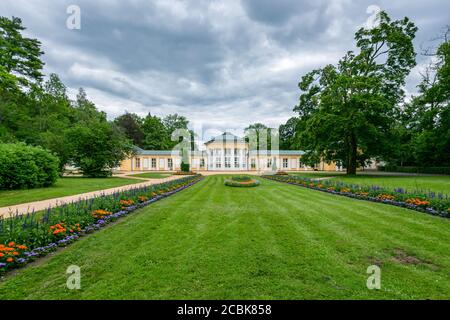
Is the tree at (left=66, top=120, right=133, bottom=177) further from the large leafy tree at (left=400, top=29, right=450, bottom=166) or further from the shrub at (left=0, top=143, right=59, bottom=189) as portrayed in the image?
the large leafy tree at (left=400, top=29, right=450, bottom=166)

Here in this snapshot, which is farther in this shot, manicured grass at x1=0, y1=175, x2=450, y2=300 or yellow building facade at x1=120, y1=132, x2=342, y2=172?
yellow building facade at x1=120, y1=132, x2=342, y2=172

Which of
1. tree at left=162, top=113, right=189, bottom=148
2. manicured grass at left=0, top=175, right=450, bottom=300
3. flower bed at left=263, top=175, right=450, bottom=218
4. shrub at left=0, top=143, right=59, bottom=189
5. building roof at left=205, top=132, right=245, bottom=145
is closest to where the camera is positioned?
manicured grass at left=0, top=175, right=450, bottom=300

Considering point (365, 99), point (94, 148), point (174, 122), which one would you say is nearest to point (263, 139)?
point (174, 122)

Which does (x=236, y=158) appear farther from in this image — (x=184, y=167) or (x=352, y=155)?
(x=352, y=155)

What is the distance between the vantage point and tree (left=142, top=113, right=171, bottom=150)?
47438 millimetres

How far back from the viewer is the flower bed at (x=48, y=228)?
127 inches

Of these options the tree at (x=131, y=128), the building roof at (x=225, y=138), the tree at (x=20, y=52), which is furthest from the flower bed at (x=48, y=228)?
the tree at (x=131, y=128)

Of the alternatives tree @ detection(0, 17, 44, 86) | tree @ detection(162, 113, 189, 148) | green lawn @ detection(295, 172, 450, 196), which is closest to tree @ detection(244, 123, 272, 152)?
tree @ detection(162, 113, 189, 148)

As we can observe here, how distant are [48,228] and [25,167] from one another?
9.74 m

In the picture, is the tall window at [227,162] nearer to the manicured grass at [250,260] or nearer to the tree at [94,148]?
the tree at [94,148]

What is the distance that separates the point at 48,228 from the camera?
159 inches

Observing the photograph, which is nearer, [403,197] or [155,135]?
[403,197]

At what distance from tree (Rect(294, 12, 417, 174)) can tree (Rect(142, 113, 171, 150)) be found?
32.7m

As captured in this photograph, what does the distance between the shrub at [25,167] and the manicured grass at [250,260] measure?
906 centimetres
